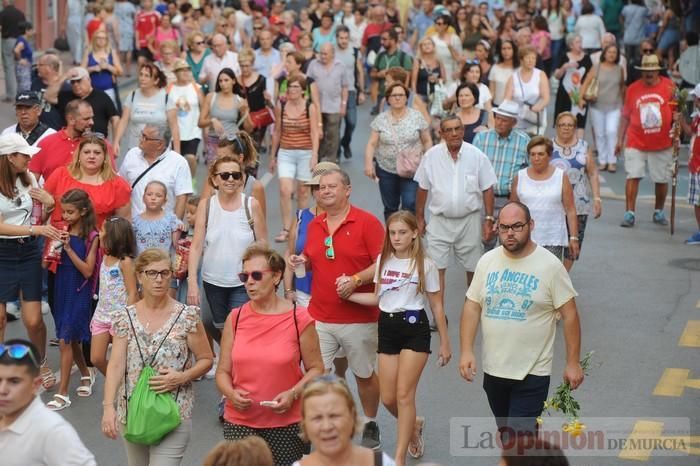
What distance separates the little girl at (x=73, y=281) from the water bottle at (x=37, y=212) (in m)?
0.51

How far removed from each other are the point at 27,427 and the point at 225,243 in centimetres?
394

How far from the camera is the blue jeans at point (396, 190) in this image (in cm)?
1328

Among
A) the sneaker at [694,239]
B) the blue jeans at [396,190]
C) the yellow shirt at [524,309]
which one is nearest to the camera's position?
the yellow shirt at [524,309]

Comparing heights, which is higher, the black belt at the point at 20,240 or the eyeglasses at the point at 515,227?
the eyeglasses at the point at 515,227

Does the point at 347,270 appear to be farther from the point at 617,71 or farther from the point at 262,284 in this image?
the point at 617,71

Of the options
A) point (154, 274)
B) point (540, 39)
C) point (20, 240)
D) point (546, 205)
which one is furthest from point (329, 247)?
point (540, 39)

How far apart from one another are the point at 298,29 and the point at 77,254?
57.7 ft

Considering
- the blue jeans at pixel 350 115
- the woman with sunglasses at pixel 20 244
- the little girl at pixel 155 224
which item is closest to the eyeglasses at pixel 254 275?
the little girl at pixel 155 224

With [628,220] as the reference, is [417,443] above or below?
above

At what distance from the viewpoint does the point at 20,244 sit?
997 cm

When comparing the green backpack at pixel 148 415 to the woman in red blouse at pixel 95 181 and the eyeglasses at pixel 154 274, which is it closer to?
the eyeglasses at pixel 154 274

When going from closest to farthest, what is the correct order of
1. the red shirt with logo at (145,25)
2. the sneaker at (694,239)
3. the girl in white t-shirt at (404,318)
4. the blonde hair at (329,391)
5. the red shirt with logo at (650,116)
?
the blonde hair at (329,391), the girl in white t-shirt at (404,318), the sneaker at (694,239), the red shirt with logo at (650,116), the red shirt with logo at (145,25)

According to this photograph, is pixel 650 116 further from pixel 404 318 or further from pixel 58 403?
pixel 58 403

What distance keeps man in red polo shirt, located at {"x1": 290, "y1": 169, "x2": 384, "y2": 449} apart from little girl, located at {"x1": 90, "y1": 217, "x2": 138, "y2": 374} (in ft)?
4.10
